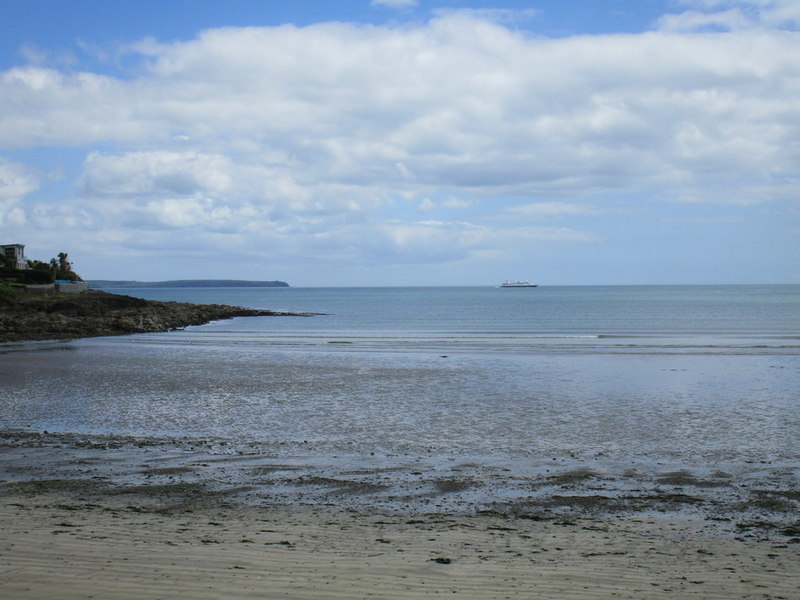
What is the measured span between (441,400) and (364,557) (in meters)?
13.7

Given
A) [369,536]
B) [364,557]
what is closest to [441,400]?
[369,536]

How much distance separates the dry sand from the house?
99105 mm

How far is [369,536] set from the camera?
315 inches

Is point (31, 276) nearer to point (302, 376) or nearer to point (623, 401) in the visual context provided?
point (302, 376)

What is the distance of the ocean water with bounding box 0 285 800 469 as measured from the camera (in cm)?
1438

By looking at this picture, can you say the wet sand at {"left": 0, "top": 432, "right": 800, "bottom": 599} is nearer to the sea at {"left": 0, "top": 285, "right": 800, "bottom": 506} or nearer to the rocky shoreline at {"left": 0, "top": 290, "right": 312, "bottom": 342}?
the sea at {"left": 0, "top": 285, "right": 800, "bottom": 506}

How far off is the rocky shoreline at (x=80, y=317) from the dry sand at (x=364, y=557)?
42943 mm

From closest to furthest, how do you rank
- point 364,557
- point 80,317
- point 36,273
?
point 364,557
point 80,317
point 36,273

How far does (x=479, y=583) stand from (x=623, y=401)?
15.1 metres

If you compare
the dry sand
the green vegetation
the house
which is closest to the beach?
the dry sand

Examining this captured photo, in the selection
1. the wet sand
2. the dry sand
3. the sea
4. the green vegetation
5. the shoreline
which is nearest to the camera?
the dry sand

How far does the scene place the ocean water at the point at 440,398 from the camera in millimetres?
14383

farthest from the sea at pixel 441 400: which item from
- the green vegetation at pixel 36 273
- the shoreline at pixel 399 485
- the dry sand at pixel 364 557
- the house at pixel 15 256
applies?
the house at pixel 15 256

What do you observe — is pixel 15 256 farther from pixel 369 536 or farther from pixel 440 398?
pixel 369 536
